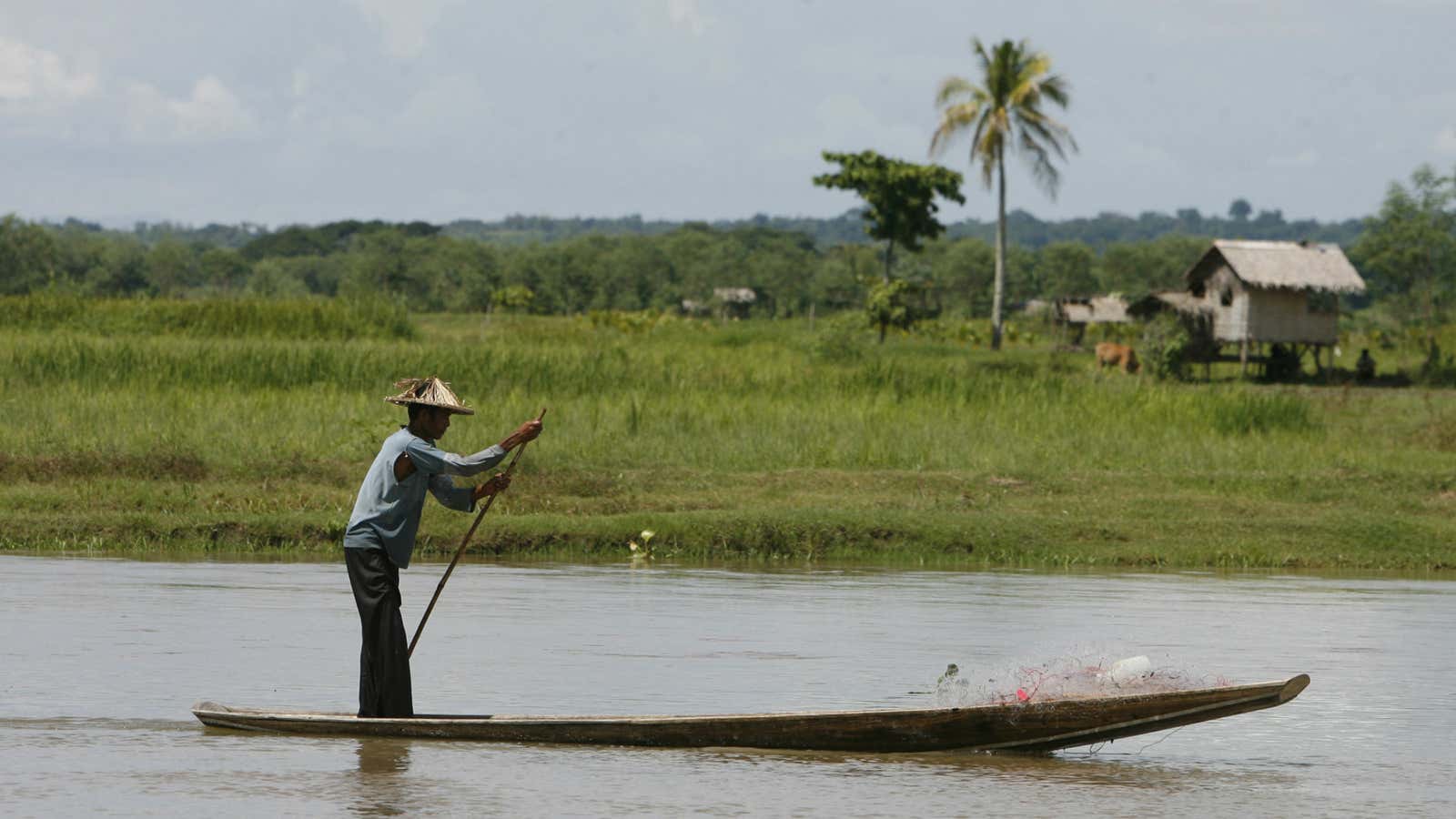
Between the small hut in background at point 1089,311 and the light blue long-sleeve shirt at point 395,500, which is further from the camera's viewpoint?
the small hut in background at point 1089,311

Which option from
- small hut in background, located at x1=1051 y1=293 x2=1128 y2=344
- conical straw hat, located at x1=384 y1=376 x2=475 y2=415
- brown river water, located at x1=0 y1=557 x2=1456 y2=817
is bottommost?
brown river water, located at x1=0 y1=557 x2=1456 y2=817

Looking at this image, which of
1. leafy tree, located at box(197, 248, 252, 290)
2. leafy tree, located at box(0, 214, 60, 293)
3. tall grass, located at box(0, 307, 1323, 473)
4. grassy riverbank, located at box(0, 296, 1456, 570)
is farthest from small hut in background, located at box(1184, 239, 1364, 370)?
leafy tree, located at box(197, 248, 252, 290)

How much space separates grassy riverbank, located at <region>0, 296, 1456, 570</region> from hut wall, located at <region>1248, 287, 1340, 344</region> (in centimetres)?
1204

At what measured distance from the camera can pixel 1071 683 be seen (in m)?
7.66

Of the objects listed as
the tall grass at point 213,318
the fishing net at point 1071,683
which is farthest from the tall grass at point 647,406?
the fishing net at point 1071,683

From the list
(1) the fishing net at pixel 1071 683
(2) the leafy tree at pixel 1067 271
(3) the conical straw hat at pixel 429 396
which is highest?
(2) the leafy tree at pixel 1067 271

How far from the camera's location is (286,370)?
79.2ft

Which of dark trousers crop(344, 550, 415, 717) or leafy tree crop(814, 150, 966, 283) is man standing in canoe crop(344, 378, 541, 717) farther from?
leafy tree crop(814, 150, 966, 283)

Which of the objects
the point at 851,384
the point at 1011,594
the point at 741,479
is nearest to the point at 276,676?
the point at 1011,594

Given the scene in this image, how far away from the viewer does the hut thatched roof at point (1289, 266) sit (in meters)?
41.8

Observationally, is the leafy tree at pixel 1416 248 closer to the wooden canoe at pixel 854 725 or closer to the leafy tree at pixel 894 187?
the leafy tree at pixel 894 187

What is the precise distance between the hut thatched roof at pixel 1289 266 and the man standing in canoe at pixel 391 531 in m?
36.1

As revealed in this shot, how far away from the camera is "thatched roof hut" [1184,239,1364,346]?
41844 mm

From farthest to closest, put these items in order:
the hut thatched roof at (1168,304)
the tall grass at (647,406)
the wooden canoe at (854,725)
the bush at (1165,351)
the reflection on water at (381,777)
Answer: the hut thatched roof at (1168,304) < the bush at (1165,351) < the tall grass at (647,406) < the wooden canoe at (854,725) < the reflection on water at (381,777)
